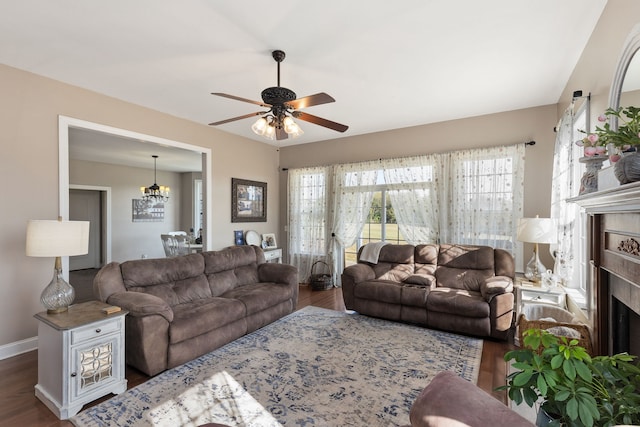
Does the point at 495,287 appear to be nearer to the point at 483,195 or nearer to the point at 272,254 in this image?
the point at 483,195

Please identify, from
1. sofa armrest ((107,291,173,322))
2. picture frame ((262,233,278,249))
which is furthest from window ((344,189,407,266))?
sofa armrest ((107,291,173,322))

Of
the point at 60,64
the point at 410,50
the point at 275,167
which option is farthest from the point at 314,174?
the point at 60,64

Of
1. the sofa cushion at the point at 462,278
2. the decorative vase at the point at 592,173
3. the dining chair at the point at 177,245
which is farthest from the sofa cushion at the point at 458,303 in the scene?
the dining chair at the point at 177,245

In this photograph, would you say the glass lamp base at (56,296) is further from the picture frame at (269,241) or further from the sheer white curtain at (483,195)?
the sheer white curtain at (483,195)

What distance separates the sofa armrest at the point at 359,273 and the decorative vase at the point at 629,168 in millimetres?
3120

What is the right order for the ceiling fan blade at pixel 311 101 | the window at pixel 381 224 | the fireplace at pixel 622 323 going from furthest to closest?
the window at pixel 381 224, the ceiling fan blade at pixel 311 101, the fireplace at pixel 622 323

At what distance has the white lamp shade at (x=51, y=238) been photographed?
2232 millimetres

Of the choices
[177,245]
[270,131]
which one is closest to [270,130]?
[270,131]

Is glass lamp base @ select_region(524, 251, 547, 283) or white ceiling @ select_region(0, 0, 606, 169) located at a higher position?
white ceiling @ select_region(0, 0, 606, 169)

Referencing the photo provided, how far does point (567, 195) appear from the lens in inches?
124

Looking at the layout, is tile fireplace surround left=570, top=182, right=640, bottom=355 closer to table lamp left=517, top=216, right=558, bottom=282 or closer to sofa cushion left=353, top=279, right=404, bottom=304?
table lamp left=517, top=216, right=558, bottom=282

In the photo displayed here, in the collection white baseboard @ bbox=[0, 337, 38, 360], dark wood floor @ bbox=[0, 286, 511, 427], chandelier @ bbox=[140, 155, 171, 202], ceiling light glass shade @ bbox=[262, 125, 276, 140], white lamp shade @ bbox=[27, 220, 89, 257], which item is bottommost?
dark wood floor @ bbox=[0, 286, 511, 427]

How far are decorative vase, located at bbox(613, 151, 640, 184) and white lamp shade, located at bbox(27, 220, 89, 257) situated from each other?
3.46 m

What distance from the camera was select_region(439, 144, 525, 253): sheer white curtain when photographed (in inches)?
163
